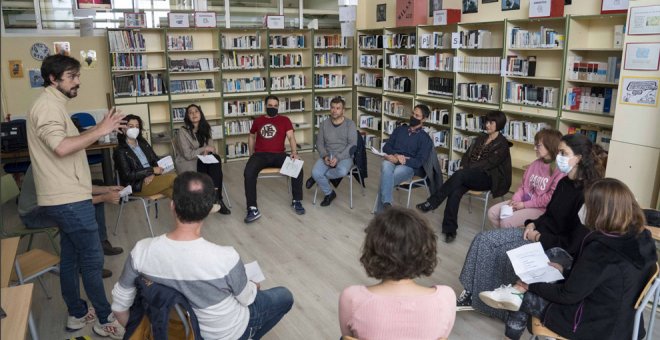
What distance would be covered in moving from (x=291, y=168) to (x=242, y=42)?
339 centimetres


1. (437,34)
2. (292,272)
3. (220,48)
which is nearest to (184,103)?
(220,48)

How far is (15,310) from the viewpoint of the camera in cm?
217

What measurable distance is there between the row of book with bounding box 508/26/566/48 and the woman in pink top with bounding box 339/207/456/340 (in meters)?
4.39

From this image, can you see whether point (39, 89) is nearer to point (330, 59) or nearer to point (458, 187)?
point (330, 59)

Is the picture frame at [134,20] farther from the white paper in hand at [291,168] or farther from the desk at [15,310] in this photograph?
the desk at [15,310]

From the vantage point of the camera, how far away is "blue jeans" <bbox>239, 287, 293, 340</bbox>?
2395 millimetres

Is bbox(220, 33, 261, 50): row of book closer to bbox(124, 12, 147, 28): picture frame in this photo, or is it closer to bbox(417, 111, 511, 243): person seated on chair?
bbox(124, 12, 147, 28): picture frame

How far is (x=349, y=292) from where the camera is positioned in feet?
6.15

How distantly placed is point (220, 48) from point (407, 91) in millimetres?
2997

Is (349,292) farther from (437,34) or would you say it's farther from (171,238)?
(437,34)

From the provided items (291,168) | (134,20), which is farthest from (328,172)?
(134,20)

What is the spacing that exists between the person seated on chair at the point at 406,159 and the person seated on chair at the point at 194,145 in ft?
5.87

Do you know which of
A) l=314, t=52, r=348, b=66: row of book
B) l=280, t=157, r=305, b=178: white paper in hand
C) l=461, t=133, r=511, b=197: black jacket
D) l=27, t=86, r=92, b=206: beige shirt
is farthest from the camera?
l=314, t=52, r=348, b=66: row of book

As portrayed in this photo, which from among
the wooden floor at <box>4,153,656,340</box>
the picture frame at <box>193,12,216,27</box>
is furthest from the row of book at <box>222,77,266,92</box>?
the wooden floor at <box>4,153,656,340</box>
